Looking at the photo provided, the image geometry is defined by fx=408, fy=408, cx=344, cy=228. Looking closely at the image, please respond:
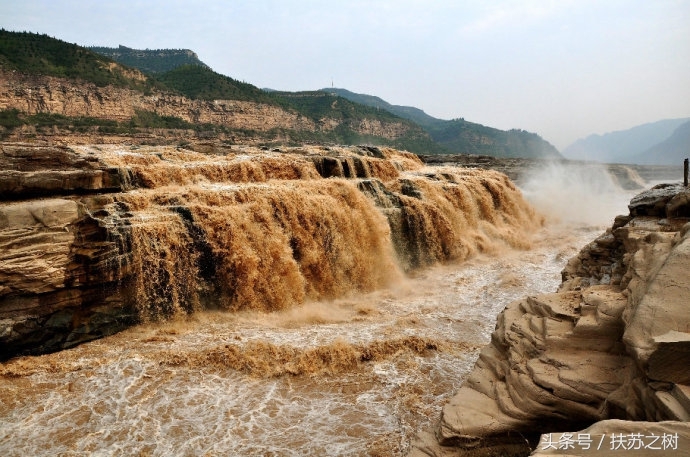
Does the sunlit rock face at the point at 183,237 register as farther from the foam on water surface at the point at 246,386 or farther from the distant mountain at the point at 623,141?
the distant mountain at the point at 623,141

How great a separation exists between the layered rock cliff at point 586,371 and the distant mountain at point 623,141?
164618mm

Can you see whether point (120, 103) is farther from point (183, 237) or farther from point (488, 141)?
point (488, 141)

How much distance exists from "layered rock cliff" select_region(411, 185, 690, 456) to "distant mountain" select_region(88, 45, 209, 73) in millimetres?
73128

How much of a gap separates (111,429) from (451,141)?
288 feet

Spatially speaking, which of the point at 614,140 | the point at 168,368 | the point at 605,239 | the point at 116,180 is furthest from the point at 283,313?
the point at 614,140

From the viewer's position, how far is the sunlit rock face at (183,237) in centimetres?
682

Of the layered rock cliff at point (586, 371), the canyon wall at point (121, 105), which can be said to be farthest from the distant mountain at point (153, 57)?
the layered rock cliff at point (586, 371)

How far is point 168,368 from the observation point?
6.01 metres

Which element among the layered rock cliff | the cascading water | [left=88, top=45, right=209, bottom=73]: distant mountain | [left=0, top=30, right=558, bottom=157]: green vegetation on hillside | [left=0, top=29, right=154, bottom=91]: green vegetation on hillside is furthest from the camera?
[left=88, top=45, right=209, bottom=73]: distant mountain

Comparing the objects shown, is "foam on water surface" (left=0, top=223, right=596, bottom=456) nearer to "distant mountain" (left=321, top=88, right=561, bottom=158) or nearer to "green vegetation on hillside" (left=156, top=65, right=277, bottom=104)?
"green vegetation on hillside" (left=156, top=65, right=277, bottom=104)

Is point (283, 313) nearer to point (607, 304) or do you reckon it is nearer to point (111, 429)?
point (111, 429)

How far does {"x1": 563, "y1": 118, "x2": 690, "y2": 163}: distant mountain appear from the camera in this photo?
Result: 153 m

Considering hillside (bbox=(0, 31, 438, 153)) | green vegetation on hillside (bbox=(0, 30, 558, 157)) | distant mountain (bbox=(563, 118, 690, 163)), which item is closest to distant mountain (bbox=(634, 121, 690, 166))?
green vegetation on hillside (bbox=(0, 30, 558, 157))

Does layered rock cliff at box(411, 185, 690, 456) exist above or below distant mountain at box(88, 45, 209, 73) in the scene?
below
